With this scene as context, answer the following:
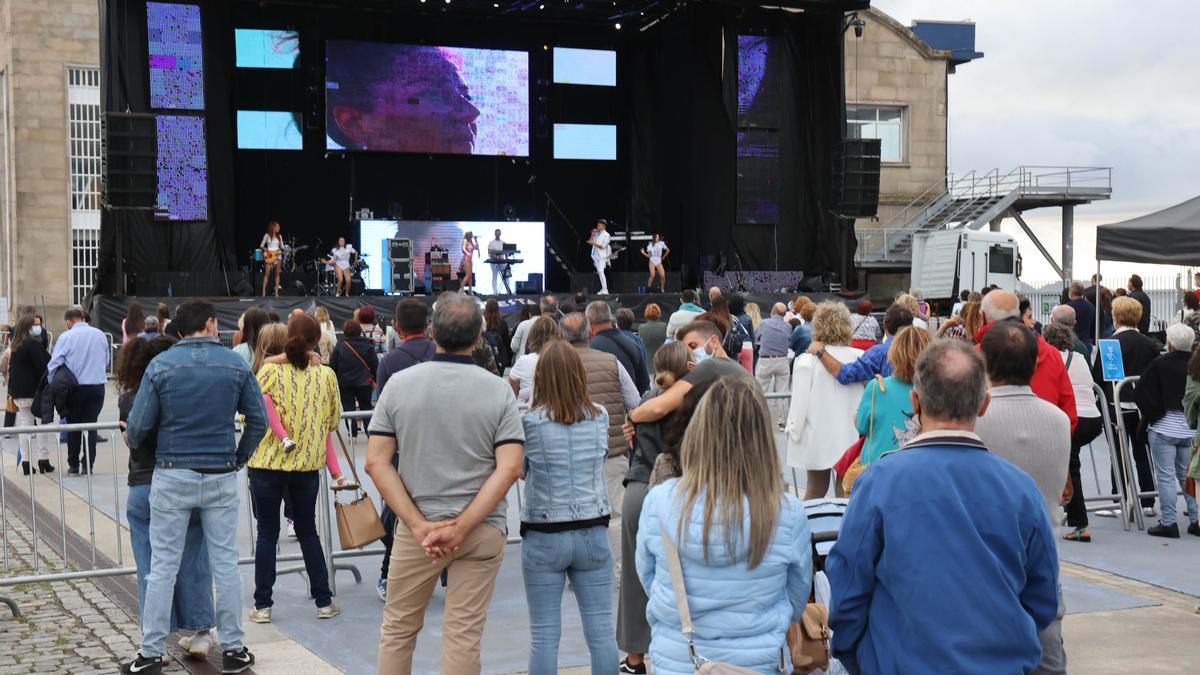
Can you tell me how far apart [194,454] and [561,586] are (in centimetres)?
190

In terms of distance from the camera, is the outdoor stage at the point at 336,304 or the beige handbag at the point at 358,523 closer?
the beige handbag at the point at 358,523

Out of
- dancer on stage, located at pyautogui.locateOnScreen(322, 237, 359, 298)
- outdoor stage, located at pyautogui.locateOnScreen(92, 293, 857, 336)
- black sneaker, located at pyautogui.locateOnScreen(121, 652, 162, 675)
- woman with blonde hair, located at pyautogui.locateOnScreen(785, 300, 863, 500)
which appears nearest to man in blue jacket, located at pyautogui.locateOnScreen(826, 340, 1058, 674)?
black sneaker, located at pyautogui.locateOnScreen(121, 652, 162, 675)

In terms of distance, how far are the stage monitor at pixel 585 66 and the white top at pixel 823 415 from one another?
20517mm

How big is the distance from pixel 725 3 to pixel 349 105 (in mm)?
7767

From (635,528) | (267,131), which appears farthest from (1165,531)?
(267,131)

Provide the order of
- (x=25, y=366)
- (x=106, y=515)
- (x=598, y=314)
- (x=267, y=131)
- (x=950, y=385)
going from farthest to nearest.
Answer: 1. (x=267, y=131)
2. (x=25, y=366)
3. (x=106, y=515)
4. (x=598, y=314)
5. (x=950, y=385)

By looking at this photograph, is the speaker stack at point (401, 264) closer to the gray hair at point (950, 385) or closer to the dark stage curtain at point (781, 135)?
the dark stage curtain at point (781, 135)

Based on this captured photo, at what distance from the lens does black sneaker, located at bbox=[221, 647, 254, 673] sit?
5.81 meters

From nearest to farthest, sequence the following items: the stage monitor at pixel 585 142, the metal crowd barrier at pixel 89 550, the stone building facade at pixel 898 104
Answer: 1. the metal crowd barrier at pixel 89 550
2. the stage monitor at pixel 585 142
3. the stone building facade at pixel 898 104

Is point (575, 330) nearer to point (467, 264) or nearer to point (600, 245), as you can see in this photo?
point (467, 264)

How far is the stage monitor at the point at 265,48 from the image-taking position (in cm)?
2477

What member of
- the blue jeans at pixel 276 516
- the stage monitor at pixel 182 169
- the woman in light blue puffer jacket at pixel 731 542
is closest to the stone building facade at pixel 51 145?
the stage monitor at pixel 182 169

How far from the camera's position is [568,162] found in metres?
28.1

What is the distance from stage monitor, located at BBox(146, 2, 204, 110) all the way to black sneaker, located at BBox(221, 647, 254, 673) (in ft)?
60.1
